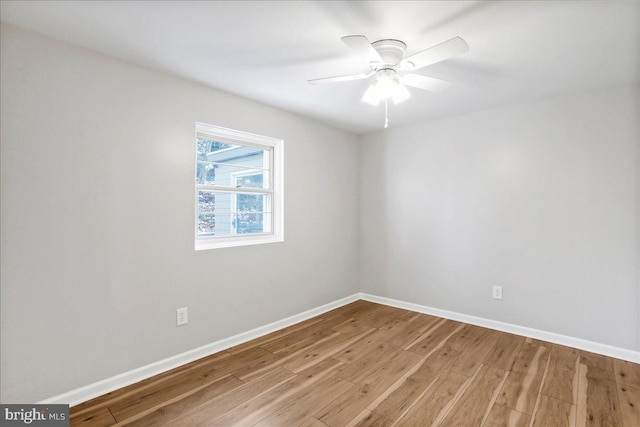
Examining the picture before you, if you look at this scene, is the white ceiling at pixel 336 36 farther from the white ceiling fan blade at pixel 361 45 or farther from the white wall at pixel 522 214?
the white wall at pixel 522 214

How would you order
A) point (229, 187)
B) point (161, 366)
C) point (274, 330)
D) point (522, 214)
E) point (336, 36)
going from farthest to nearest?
point (274, 330), point (522, 214), point (229, 187), point (161, 366), point (336, 36)

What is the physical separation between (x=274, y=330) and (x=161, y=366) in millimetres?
1107

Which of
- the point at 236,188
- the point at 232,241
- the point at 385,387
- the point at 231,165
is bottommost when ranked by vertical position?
the point at 385,387

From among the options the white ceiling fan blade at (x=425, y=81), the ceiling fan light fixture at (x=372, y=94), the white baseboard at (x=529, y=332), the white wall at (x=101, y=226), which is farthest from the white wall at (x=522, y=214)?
the white wall at (x=101, y=226)

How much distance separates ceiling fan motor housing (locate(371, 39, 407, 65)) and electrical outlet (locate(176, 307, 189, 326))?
2369mm

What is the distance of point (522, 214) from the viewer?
123 inches

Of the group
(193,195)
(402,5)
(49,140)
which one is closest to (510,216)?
(402,5)

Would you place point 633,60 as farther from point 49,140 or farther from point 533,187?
point 49,140

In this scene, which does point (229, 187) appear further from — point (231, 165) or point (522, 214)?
point (522, 214)

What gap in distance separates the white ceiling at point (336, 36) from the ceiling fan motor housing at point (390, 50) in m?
0.04

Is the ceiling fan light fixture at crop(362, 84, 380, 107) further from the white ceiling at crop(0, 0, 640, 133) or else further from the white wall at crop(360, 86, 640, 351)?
the white wall at crop(360, 86, 640, 351)

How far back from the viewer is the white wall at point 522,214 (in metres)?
2.68

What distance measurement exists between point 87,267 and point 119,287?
245mm

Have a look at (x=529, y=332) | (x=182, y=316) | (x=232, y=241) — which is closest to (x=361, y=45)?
(x=232, y=241)
